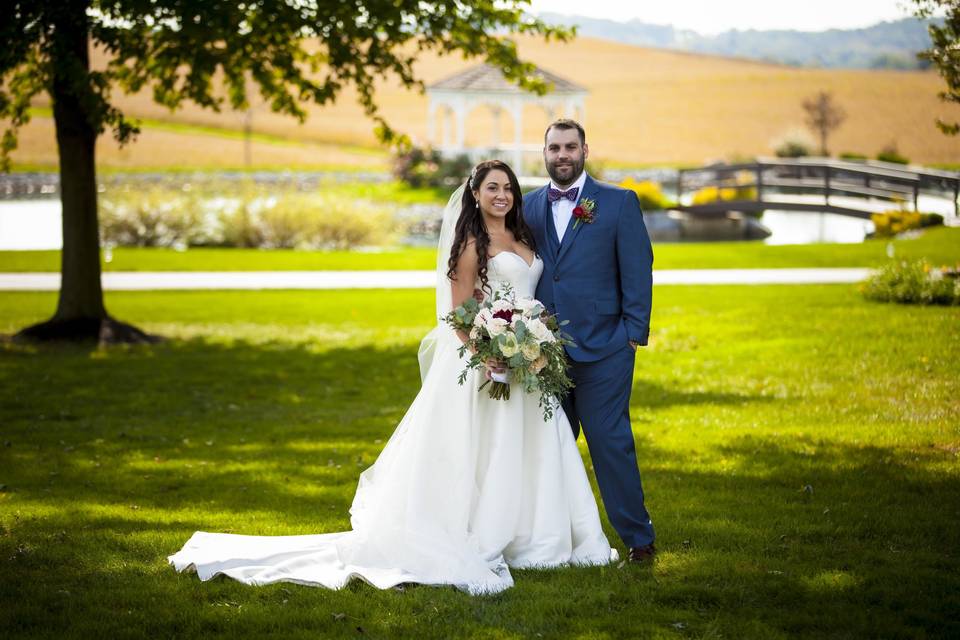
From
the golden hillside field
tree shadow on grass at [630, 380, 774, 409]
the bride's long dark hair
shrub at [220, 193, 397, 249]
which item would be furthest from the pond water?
the golden hillside field

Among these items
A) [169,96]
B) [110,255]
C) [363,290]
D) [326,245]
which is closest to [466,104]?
[326,245]

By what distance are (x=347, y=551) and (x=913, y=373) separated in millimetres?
6815

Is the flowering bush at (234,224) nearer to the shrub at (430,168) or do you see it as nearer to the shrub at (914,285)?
the shrub at (430,168)

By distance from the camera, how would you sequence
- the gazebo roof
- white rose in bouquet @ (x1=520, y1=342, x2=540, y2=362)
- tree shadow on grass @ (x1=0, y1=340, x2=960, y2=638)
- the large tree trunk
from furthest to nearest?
1. the gazebo roof
2. the large tree trunk
3. white rose in bouquet @ (x1=520, y1=342, x2=540, y2=362)
4. tree shadow on grass @ (x1=0, y1=340, x2=960, y2=638)

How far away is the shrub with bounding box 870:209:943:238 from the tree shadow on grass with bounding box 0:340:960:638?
51.0 ft

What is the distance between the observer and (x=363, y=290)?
18.0m

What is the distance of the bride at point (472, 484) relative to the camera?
5223 mm

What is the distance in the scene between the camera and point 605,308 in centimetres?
528

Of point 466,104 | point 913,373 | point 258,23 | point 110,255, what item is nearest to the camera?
point 913,373

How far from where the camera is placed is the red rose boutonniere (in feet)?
17.2

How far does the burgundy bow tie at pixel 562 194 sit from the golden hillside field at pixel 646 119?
170 feet

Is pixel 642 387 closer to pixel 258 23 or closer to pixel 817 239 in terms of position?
pixel 258 23

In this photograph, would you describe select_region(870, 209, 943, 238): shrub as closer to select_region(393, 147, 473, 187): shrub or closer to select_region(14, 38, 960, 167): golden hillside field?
select_region(393, 147, 473, 187): shrub

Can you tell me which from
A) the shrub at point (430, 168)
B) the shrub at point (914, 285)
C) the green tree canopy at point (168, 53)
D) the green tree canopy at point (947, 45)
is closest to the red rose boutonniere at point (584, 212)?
the green tree canopy at point (947, 45)
